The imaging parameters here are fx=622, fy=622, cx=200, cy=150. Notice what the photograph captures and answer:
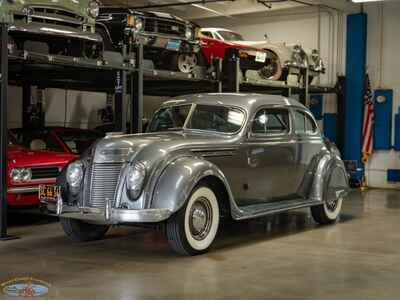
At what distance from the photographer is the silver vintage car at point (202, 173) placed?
6.09 m

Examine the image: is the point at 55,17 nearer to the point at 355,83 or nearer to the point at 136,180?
the point at 136,180

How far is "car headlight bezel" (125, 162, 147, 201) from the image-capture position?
6.04 meters

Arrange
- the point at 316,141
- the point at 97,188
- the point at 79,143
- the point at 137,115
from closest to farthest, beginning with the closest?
the point at 97,188 < the point at 316,141 < the point at 137,115 < the point at 79,143

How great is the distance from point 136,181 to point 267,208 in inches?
76.5

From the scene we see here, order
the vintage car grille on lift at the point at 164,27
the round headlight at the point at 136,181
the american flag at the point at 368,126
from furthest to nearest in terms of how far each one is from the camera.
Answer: the american flag at the point at 368,126 → the vintage car grille on lift at the point at 164,27 → the round headlight at the point at 136,181

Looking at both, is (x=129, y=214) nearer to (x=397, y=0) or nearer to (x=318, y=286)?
(x=318, y=286)

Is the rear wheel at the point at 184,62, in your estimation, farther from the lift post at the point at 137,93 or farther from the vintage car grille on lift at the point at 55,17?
the vintage car grille on lift at the point at 55,17

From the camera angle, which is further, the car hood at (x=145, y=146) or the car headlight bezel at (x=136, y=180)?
the car hood at (x=145, y=146)

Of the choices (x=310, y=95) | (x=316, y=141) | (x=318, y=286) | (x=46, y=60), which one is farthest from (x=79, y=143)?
(x=310, y=95)

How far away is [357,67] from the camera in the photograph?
15.4 metres

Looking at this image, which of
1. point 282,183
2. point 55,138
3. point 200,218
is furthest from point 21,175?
point 282,183

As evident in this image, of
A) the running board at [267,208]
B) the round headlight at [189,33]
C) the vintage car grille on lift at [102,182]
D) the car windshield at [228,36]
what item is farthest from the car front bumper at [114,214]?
the car windshield at [228,36]

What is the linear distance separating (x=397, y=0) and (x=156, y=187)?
10.7 metres

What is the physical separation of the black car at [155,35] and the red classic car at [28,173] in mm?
2065
